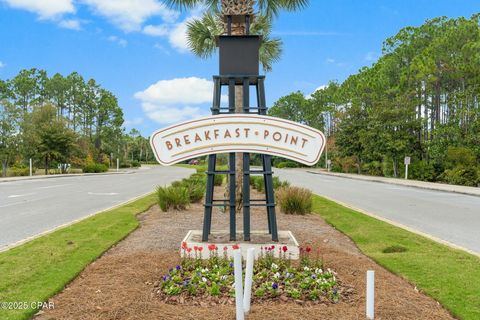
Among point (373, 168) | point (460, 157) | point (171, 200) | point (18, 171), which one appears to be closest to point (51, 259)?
point (171, 200)

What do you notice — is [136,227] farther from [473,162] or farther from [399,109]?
[399,109]

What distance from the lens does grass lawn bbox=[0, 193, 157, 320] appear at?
4.62 m

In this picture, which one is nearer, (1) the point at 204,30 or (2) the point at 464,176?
(1) the point at 204,30

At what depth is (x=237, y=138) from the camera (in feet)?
19.5

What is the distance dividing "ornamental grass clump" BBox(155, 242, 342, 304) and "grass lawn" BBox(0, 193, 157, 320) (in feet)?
4.30

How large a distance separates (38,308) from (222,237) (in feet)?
9.23

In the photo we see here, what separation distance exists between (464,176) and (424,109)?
1396 cm

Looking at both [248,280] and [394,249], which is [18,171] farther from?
[248,280]

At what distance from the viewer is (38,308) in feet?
13.8

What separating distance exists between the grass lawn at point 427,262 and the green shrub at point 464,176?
20.0 m

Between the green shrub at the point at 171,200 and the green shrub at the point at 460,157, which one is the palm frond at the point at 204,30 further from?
the green shrub at the point at 460,157

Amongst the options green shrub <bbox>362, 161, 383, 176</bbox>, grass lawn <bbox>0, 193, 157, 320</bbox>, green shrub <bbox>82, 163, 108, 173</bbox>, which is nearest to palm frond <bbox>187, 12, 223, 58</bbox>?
grass lawn <bbox>0, 193, 157, 320</bbox>

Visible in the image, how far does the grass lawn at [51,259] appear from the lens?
4.62 meters

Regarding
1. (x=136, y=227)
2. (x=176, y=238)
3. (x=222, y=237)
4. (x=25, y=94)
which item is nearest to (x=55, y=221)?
(x=136, y=227)
